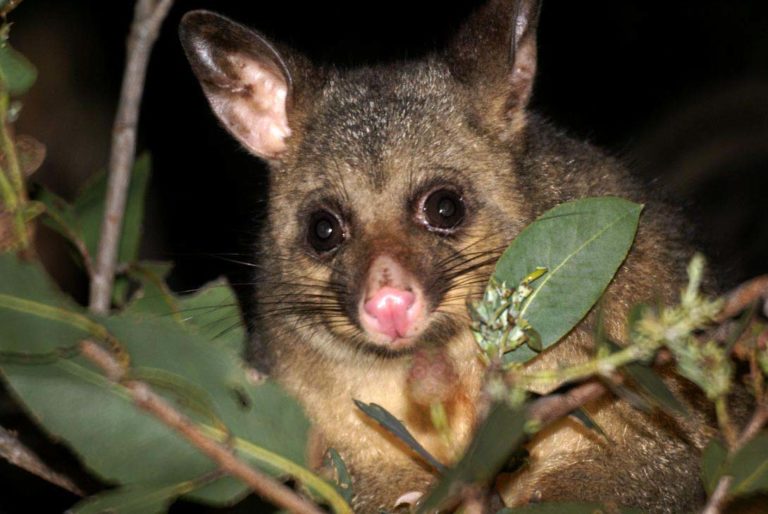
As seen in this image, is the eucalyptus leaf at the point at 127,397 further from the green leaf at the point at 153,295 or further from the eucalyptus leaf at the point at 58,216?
the eucalyptus leaf at the point at 58,216

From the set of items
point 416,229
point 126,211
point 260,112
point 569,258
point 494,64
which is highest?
point 494,64

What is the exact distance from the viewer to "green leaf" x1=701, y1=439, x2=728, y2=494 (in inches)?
72.1

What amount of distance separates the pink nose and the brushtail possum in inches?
1.3

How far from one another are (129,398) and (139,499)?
161 millimetres

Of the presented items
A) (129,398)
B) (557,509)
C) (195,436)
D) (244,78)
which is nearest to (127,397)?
(129,398)

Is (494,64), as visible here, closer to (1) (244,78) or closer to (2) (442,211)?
(2) (442,211)

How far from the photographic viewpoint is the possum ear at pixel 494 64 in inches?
128

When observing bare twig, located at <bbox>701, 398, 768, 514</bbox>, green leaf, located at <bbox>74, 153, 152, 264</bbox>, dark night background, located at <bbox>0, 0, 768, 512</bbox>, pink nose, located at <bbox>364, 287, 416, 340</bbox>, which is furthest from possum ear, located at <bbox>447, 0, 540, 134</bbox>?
dark night background, located at <bbox>0, 0, 768, 512</bbox>

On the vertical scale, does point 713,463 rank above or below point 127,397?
above

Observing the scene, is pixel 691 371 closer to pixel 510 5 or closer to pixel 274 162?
pixel 510 5

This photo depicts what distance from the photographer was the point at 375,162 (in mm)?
3207

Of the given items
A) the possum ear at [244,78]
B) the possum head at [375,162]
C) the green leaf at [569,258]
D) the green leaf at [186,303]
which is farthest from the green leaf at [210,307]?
the green leaf at [569,258]

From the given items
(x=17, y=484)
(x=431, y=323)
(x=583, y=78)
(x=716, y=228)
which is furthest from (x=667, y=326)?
(x=583, y=78)

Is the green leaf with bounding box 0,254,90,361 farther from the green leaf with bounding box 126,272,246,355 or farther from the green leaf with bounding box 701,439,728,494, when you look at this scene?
the green leaf with bounding box 126,272,246,355
